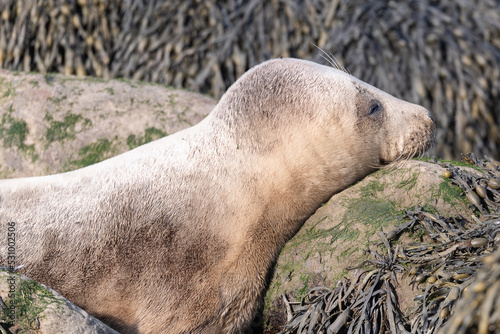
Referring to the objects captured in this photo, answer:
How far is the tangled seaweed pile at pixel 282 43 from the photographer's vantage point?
201 inches

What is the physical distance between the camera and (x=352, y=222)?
263 centimetres

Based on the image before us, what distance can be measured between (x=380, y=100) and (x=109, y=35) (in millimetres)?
3577

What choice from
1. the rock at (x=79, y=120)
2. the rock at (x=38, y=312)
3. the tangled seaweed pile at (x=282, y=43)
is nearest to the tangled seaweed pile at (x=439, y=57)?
the tangled seaweed pile at (x=282, y=43)

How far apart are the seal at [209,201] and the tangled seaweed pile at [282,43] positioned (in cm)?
242

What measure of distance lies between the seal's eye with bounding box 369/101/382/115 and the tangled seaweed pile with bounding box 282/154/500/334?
1.96 ft

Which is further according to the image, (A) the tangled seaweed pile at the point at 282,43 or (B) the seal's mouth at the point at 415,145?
(A) the tangled seaweed pile at the point at 282,43

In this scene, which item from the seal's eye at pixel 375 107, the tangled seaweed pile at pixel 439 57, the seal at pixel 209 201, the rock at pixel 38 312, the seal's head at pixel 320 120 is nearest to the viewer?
the rock at pixel 38 312

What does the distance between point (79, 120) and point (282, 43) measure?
2.12 m

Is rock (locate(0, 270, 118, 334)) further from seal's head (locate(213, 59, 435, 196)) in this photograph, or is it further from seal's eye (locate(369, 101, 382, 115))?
seal's eye (locate(369, 101, 382, 115))

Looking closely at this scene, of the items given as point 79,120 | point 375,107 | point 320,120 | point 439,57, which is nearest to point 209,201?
point 320,120

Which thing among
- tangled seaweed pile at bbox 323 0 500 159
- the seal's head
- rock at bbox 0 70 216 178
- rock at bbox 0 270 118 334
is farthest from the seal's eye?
tangled seaweed pile at bbox 323 0 500 159

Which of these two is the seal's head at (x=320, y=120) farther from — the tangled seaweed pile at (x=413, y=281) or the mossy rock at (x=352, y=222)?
the tangled seaweed pile at (x=413, y=281)

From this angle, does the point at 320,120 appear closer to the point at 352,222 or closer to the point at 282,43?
the point at 352,222

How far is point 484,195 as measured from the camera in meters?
2.54
